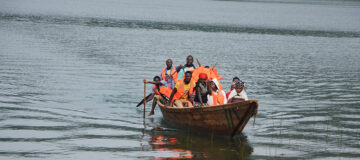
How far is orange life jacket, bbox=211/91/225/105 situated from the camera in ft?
45.6

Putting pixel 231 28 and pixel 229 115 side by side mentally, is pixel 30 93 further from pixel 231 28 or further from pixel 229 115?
pixel 231 28

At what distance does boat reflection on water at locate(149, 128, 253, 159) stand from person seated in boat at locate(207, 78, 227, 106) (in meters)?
1.00

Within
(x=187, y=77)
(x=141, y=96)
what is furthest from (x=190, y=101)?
(x=141, y=96)

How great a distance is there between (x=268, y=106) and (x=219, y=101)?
4.28 m

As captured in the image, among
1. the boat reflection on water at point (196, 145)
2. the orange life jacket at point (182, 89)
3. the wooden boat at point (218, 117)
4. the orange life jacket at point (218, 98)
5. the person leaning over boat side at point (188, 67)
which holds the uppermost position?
the person leaning over boat side at point (188, 67)

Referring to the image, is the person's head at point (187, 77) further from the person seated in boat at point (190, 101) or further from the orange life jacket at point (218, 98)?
the orange life jacket at point (218, 98)

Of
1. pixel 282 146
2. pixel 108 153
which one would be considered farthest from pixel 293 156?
pixel 108 153

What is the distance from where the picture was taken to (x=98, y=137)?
Answer: 13.0 metres

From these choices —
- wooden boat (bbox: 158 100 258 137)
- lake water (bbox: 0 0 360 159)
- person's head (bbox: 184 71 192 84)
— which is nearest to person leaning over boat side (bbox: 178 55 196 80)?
lake water (bbox: 0 0 360 159)

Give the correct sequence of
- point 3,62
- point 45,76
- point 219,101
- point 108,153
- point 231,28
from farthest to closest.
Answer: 1. point 231,28
2. point 3,62
3. point 45,76
4. point 219,101
5. point 108,153

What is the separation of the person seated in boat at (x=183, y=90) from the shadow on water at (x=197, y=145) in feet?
2.97

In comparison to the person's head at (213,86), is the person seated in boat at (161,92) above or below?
below

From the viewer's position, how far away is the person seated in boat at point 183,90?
46.9ft

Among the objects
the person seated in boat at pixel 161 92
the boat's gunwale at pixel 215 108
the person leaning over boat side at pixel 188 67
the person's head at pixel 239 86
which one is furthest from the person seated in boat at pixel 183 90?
the person leaning over boat side at pixel 188 67
